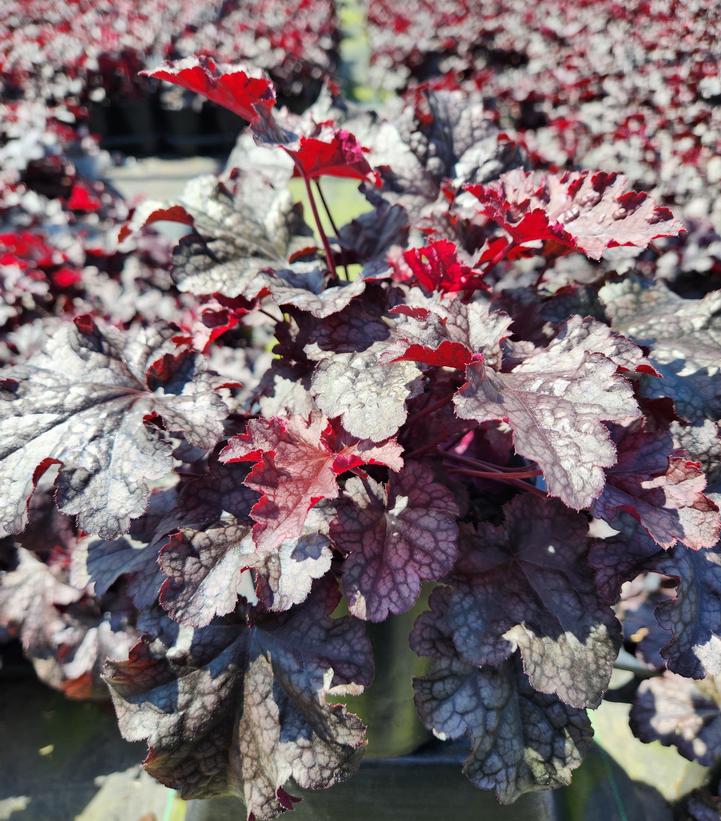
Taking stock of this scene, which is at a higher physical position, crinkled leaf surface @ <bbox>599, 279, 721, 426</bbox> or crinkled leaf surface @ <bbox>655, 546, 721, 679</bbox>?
crinkled leaf surface @ <bbox>599, 279, 721, 426</bbox>

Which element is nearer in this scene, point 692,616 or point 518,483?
point 692,616

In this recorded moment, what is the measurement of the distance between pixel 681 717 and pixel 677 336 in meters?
0.92

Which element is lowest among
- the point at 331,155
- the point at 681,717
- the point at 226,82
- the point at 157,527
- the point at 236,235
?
the point at 681,717

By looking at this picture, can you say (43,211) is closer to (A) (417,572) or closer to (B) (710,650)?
(A) (417,572)

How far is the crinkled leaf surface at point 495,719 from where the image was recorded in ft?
3.39

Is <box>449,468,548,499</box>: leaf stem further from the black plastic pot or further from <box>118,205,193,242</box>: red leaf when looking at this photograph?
the black plastic pot

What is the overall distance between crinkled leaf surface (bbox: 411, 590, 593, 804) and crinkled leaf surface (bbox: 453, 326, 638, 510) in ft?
1.08

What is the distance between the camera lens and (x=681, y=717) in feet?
5.23

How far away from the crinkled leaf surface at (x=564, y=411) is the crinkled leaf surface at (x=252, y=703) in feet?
1.30

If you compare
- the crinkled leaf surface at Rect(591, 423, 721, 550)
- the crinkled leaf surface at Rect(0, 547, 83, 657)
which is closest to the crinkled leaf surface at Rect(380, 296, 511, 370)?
the crinkled leaf surface at Rect(591, 423, 721, 550)

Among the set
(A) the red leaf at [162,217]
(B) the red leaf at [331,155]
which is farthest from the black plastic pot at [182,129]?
(B) the red leaf at [331,155]

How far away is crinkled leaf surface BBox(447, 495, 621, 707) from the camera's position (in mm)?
997

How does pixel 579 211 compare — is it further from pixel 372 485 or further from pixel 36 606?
pixel 36 606

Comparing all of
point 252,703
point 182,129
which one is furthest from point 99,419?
point 182,129
